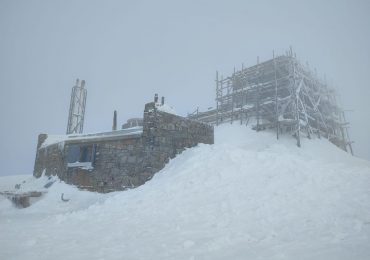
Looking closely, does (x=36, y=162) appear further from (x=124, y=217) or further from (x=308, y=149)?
(x=308, y=149)

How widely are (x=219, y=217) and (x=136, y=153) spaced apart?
18.4ft

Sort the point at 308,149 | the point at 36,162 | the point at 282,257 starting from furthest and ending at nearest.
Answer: the point at 308,149 → the point at 36,162 → the point at 282,257

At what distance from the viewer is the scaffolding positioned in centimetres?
2466

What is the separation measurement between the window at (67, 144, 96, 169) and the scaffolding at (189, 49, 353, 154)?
55.1 ft

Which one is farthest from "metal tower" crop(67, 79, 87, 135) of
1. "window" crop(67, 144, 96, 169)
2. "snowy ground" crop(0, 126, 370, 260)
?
"snowy ground" crop(0, 126, 370, 260)

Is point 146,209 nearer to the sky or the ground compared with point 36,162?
nearer to the ground

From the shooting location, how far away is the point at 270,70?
1099 inches

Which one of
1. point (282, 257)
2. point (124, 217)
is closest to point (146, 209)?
point (124, 217)

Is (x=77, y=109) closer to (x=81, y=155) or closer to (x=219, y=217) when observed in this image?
(x=81, y=155)

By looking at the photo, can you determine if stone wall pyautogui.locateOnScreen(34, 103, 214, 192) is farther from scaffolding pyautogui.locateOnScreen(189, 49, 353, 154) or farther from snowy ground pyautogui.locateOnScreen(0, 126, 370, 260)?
scaffolding pyautogui.locateOnScreen(189, 49, 353, 154)

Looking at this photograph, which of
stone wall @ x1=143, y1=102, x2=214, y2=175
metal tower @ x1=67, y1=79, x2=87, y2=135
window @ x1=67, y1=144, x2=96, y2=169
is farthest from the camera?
metal tower @ x1=67, y1=79, x2=87, y2=135

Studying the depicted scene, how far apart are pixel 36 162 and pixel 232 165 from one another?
14.0m

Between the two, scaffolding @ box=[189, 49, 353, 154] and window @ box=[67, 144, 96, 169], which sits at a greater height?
scaffolding @ box=[189, 49, 353, 154]

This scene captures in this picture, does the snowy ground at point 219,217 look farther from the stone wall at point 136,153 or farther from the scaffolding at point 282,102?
the scaffolding at point 282,102
